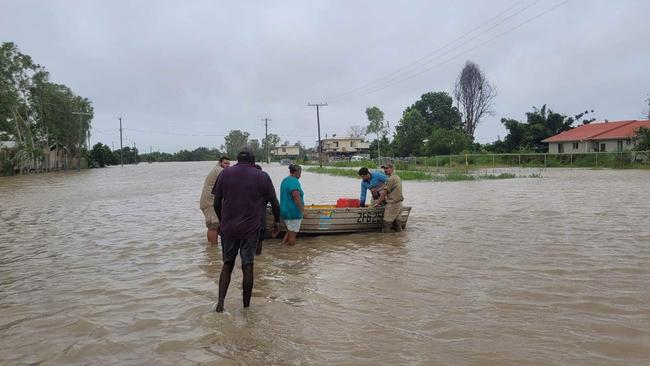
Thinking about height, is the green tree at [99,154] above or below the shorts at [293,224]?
above

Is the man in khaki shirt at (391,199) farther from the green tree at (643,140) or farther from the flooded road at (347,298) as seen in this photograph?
the green tree at (643,140)

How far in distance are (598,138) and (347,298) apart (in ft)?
179

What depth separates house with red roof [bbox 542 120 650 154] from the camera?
5094 cm

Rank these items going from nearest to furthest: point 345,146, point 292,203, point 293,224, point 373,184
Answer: point 292,203, point 293,224, point 373,184, point 345,146

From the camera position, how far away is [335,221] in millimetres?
11328

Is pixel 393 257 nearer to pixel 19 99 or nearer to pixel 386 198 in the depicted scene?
pixel 386 198

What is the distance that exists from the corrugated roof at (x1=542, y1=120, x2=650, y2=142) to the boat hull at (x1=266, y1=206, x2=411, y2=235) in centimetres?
4685

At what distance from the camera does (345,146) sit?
121 meters

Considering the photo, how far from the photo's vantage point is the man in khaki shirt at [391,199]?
445 inches

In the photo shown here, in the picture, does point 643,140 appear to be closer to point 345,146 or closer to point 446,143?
Answer: point 446,143

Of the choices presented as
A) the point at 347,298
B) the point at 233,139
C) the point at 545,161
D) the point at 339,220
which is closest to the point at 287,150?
the point at 233,139

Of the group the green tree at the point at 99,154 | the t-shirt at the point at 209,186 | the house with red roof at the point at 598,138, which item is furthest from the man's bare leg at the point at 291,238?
the green tree at the point at 99,154

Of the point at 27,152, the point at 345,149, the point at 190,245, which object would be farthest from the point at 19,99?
the point at 345,149

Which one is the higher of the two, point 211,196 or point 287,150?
point 287,150
